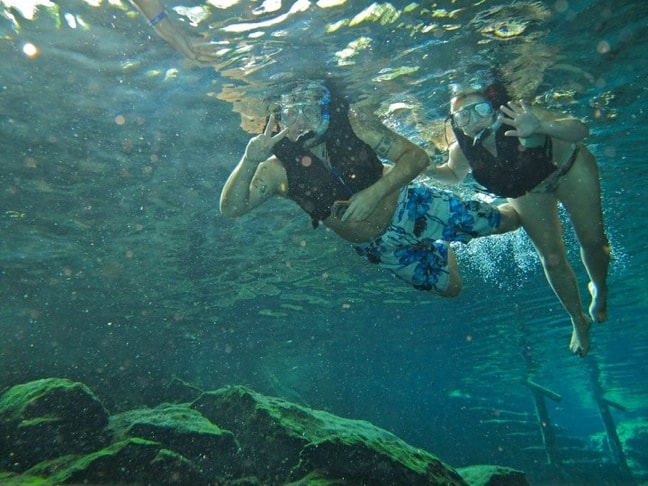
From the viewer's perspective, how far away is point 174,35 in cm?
705

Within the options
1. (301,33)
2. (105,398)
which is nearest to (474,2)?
(301,33)

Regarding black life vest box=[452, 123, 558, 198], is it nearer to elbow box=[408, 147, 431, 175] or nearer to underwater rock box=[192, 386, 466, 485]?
elbow box=[408, 147, 431, 175]

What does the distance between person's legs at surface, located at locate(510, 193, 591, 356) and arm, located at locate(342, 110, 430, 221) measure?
2008 millimetres

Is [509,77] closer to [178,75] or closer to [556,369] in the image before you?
[178,75]

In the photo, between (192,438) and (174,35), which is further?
(192,438)

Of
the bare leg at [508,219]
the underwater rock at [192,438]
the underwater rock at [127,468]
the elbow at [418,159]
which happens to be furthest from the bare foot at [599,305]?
the underwater rock at [192,438]

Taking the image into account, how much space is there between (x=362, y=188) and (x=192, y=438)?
6.93 meters

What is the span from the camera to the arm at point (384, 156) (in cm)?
414

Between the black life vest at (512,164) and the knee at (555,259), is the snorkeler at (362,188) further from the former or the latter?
the knee at (555,259)

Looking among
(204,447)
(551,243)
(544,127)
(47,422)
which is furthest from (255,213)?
(544,127)

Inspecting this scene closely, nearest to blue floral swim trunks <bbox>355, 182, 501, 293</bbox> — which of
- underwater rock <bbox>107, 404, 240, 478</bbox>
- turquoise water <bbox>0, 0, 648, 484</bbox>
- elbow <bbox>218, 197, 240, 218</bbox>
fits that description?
elbow <bbox>218, 197, 240, 218</bbox>

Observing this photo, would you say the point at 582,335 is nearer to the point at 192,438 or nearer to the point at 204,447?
the point at 204,447

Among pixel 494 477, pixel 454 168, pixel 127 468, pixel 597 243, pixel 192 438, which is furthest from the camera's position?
pixel 494 477

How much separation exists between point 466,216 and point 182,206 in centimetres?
1073
